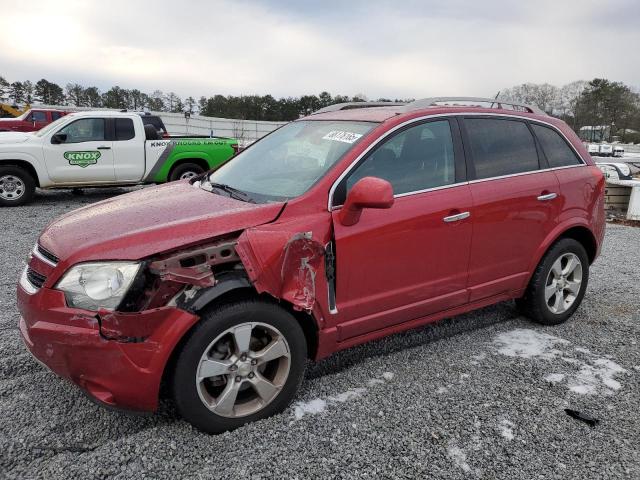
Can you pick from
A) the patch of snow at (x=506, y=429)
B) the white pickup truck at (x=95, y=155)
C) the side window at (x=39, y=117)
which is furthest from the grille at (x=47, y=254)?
the side window at (x=39, y=117)

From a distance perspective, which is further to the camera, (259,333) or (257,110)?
(257,110)

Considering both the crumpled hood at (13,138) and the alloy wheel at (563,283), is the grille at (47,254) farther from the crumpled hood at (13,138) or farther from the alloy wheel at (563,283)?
the crumpled hood at (13,138)

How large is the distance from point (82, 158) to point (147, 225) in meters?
8.24

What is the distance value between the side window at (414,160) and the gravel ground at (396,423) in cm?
124

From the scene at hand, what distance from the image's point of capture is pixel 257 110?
50.6 metres

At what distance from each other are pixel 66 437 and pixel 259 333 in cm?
111

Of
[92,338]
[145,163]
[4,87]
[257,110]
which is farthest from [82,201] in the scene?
[4,87]

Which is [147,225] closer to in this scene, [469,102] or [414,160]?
[414,160]

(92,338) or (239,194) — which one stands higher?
(239,194)

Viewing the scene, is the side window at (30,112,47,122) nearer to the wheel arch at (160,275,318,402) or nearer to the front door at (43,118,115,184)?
the front door at (43,118,115,184)

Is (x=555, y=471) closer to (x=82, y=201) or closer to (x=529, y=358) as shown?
(x=529, y=358)

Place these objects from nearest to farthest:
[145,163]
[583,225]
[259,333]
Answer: [259,333] < [583,225] < [145,163]

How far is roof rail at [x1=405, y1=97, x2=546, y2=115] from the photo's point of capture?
3484mm

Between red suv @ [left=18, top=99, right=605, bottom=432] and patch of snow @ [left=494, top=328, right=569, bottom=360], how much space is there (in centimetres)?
22
